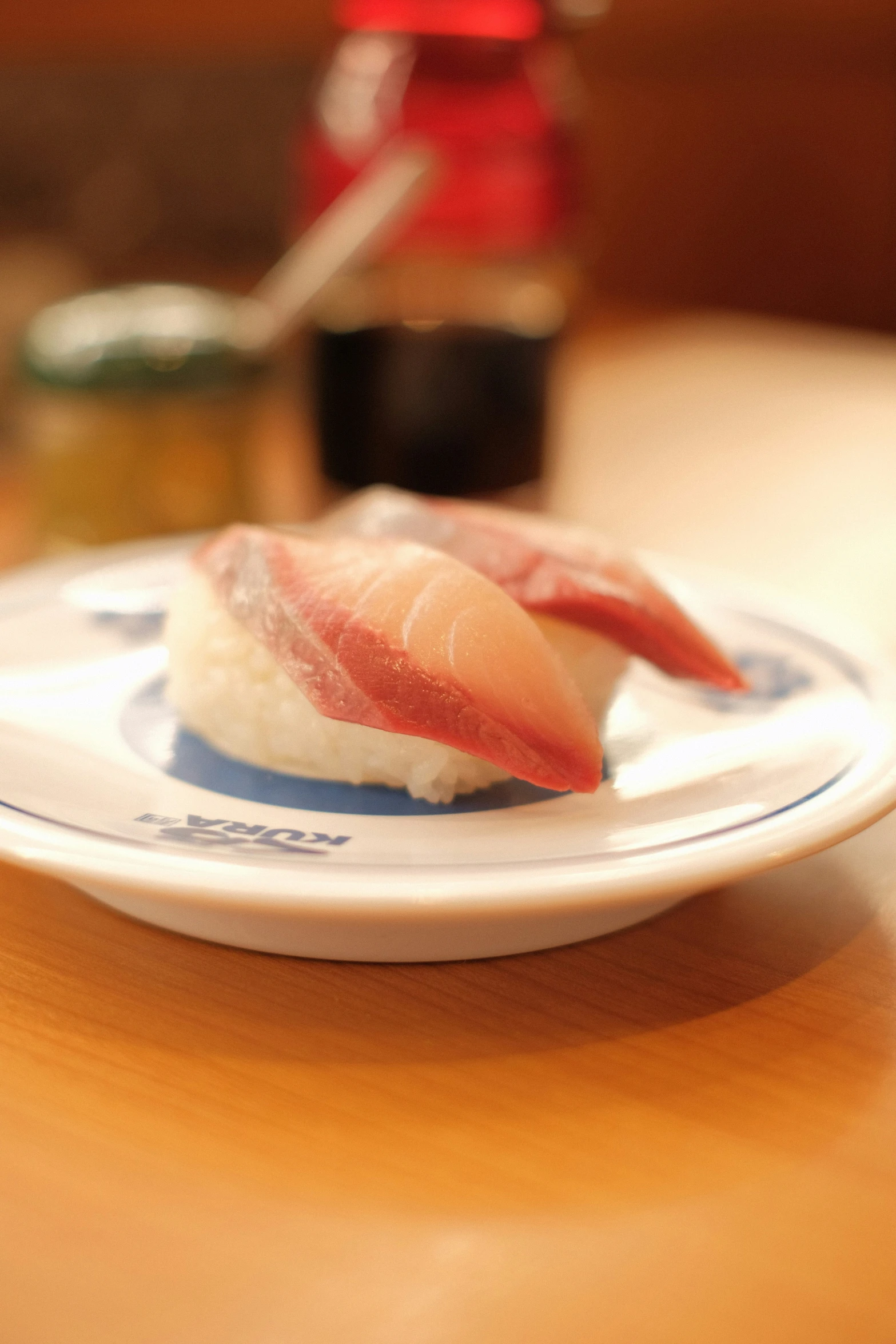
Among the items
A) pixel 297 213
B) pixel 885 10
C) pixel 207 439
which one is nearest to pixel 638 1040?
pixel 207 439

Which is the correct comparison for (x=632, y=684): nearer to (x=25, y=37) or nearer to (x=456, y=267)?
(x=456, y=267)

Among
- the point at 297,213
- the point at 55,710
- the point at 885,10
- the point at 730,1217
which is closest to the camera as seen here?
the point at 730,1217

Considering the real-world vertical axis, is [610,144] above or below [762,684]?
above

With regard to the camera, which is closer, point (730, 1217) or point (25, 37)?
point (730, 1217)

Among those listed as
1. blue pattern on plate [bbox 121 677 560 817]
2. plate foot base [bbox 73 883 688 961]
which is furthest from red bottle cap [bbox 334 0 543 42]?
plate foot base [bbox 73 883 688 961]

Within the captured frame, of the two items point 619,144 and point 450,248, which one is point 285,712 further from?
point 619,144

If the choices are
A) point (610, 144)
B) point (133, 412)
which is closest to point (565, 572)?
point (133, 412)

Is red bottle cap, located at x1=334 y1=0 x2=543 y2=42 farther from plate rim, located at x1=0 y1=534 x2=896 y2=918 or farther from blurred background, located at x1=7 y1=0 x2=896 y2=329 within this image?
blurred background, located at x1=7 y1=0 x2=896 y2=329
